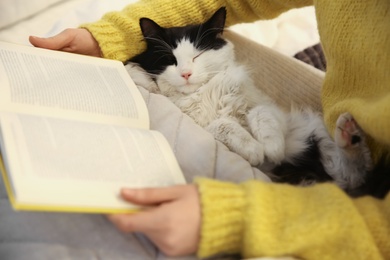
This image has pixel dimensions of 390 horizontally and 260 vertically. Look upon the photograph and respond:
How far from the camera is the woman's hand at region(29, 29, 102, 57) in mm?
1152

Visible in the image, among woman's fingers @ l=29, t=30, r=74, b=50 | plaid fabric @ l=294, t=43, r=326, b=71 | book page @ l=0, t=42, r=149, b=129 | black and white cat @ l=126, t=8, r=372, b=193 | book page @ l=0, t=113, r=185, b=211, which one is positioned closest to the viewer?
book page @ l=0, t=113, r=185, b=211

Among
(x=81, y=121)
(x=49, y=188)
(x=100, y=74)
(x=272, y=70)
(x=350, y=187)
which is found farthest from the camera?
(x=272, y=70)

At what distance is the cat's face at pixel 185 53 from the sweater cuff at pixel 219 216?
0.57 m

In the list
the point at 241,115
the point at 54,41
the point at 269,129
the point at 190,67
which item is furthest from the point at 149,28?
the point at 269,129

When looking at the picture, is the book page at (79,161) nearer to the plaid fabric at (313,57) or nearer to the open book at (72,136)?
the open book at (72,136)

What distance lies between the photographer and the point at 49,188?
624 mm

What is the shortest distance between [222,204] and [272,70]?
77 cm

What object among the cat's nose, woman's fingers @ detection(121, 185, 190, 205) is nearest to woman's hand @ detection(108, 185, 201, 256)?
woman's fingers @ detection(121, 185, 190, 205)

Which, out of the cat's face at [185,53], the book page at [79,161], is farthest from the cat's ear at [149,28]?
the book page at [79,161]

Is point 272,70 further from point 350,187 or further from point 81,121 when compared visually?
point 81,121

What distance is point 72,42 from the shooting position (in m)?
1.22

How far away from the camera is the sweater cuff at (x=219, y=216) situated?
2.18ft

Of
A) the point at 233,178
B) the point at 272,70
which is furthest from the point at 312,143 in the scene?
the point at 272,70

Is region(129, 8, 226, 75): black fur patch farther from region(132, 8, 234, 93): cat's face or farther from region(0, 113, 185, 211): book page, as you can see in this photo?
region(0, 113, 185, 211): book page
